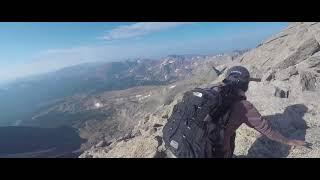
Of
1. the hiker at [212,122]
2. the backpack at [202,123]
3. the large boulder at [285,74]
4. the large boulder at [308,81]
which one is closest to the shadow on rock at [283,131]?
the large boulder at [308,81]

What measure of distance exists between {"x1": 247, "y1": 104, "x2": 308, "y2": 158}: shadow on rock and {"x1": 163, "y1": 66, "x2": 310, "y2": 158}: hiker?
8.85 ft

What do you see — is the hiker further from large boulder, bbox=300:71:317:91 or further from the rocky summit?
large boulder, bbox=300:71:317:91

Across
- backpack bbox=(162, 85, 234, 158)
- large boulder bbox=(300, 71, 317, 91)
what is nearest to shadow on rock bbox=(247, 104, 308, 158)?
large boulder bbox=(300, 71, 317, 91)

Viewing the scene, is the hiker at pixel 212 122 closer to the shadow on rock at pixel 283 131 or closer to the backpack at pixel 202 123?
the backpack at pixel 202 123

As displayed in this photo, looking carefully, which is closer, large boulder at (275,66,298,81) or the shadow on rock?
the shadow on rock

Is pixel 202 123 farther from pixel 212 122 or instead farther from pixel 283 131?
pixel 283 131

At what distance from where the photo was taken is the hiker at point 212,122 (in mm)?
7582

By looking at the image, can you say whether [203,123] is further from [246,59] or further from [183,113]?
[246,59]

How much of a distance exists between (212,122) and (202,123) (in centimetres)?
22

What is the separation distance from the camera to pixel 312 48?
64.7 ft

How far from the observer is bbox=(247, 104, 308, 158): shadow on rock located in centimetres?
1056

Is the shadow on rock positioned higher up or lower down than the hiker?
lower down
